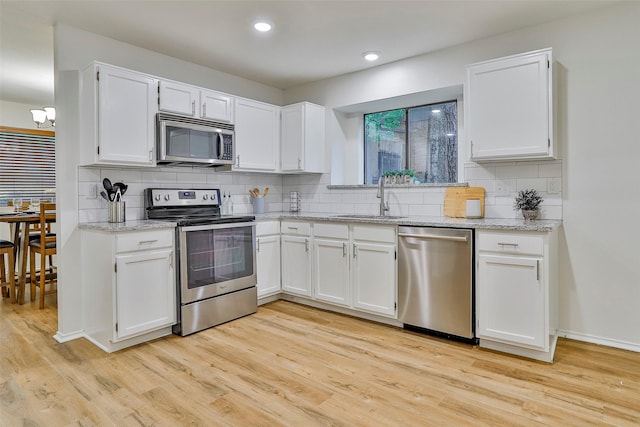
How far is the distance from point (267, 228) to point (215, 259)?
0.71 meters

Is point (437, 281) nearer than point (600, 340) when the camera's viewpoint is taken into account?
No

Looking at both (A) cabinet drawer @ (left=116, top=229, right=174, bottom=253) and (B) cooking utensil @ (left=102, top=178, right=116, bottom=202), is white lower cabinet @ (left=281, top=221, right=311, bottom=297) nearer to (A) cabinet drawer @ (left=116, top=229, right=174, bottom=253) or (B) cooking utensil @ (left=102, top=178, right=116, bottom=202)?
(A) cabinet drawer @ (left=116, top=229, right=174, bottom=253)

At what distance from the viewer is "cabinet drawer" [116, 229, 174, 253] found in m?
2.69

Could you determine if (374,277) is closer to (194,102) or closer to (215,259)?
(215,259)

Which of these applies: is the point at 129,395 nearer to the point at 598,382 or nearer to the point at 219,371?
the point at 219,371

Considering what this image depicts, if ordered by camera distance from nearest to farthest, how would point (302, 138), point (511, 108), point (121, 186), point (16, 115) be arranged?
point (511, 108) → point (121, 186) → point (302, 138) → point (16, 115)

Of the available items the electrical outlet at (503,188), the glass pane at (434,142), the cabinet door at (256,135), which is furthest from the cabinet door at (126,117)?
the electrical outlet at (503,188)

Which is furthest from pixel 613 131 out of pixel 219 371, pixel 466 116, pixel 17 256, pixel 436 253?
pixel 17 256

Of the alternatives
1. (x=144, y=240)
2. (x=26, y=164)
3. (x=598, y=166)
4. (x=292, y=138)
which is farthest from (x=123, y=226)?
(x=26, y=164)

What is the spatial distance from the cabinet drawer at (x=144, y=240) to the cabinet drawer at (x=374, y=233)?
1553 millimetres

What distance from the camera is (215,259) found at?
3277mm

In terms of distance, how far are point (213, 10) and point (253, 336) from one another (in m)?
2.48

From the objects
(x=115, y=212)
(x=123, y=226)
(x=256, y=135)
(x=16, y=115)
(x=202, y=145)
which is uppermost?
(x=16, y=115)

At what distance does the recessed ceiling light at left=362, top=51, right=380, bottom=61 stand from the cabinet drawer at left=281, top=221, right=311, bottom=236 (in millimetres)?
1710
